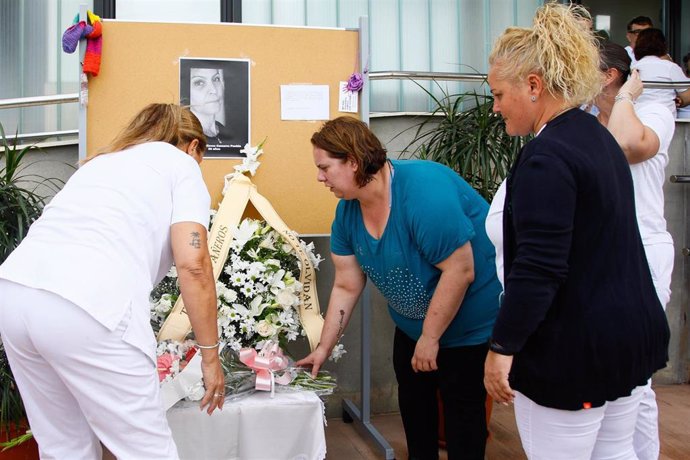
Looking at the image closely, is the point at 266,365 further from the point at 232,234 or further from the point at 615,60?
the point at 615,60

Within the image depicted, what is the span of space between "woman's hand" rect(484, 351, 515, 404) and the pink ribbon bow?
1.19 meters

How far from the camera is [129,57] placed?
3.29 metres

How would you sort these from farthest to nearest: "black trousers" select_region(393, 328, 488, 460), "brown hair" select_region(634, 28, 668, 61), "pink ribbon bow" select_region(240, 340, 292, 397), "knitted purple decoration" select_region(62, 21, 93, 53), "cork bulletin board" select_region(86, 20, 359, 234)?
"brown hair" select_region(634, 28, 668, 61) → "cork bulletin board" select_region(86, 20, 359, 234) → "knitted purple decoration" select_region(62, 21, 93, 53) → "pink ribbon bow" select_region(240, 340, 292, 397) → "black trousers" select_region(393, 328, 488, 460)

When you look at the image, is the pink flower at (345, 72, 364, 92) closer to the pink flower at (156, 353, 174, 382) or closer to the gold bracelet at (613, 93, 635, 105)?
the gold bracelet at (613, 93, 635, 105)

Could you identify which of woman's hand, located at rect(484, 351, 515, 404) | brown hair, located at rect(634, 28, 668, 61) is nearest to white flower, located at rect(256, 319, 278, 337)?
woman's hand, located at rect(484, 351, 515, 404)

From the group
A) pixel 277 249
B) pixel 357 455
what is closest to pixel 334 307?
pixel 277 249

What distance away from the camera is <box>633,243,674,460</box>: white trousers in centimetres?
244

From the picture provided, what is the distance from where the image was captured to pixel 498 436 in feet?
12.2

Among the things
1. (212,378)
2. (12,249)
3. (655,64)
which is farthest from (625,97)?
(655,64)

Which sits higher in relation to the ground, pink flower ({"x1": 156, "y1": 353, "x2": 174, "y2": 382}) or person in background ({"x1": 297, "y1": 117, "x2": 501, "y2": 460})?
person in background ({"x1": 297, "y1": 117, "x2": 501, "y2": 460})

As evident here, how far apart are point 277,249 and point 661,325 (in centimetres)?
171

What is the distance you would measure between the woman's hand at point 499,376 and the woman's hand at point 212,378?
83 cm

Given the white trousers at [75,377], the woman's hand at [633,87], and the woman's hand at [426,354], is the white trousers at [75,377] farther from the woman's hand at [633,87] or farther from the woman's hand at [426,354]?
the woman's hand at [633,87]

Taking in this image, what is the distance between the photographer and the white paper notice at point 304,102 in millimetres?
3455
